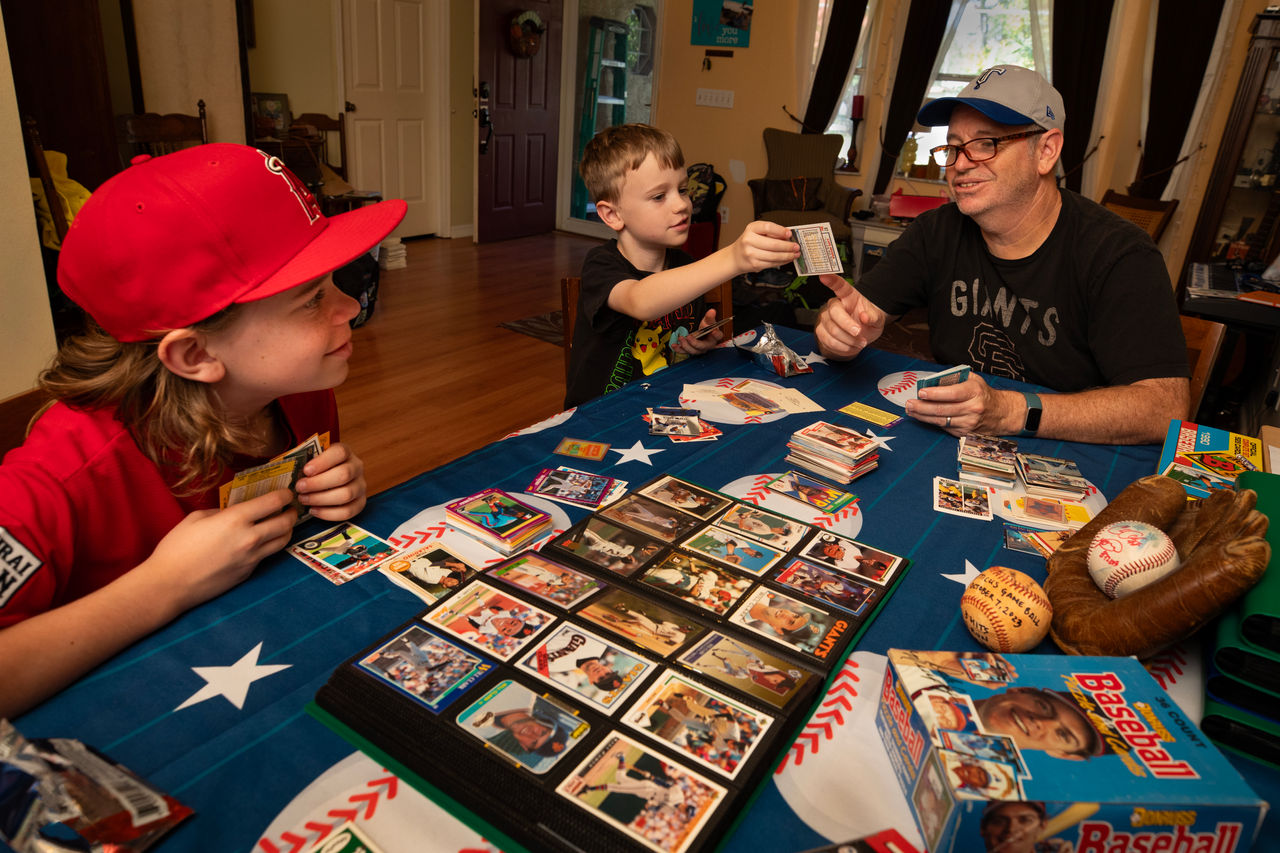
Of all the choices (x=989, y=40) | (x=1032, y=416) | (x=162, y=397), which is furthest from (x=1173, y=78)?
(x=162, y=397)

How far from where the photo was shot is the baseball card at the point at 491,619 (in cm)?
Result: 78

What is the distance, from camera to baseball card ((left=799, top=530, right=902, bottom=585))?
984 mm

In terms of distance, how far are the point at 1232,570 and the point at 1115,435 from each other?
857mm

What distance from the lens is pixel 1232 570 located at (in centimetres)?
75

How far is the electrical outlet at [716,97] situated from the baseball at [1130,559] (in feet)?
20.3

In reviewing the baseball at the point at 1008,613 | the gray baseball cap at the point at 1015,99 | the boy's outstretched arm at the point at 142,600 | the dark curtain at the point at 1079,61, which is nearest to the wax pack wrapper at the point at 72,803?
the boy's outstretched arm at the point at 142,600

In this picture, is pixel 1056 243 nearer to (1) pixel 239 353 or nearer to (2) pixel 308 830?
(1) pixel 239 353

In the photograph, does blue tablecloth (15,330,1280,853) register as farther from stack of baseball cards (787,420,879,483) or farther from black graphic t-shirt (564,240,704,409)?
black graphic t-shirt (564,240,704,409)

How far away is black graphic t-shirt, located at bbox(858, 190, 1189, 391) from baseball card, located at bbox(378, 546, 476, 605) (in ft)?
4.74

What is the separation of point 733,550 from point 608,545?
16 centimetres

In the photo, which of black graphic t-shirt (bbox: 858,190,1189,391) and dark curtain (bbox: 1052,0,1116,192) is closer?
black graphic t-shirt (bbox: 858,190,1189,391)

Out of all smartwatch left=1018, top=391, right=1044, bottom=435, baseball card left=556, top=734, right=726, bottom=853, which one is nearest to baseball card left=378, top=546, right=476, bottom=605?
baseball card left=556, top=734, right=726, bottom=853

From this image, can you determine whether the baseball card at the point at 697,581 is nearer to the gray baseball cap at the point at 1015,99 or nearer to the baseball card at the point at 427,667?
the baseball card at the point at 427,667

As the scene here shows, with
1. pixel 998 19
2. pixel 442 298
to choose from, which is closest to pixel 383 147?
pixel 442 298
